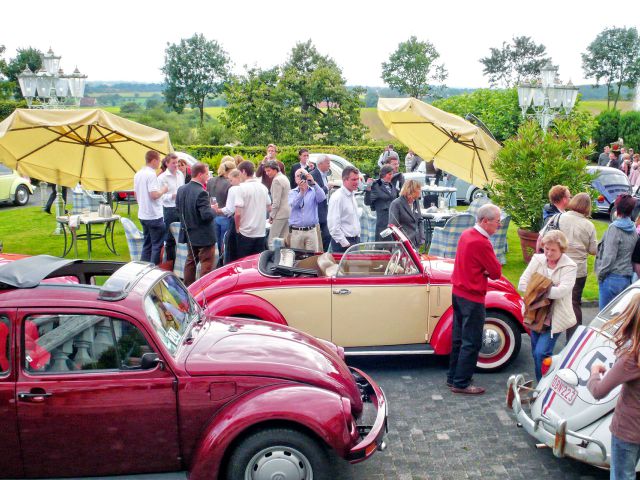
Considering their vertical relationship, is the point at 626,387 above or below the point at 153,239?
above

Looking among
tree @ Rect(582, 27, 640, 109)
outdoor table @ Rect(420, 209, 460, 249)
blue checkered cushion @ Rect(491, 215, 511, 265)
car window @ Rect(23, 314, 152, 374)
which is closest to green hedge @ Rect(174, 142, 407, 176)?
outdoor table @ Rect(420, 209, 460, 249)

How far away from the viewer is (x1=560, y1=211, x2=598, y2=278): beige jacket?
7195mm

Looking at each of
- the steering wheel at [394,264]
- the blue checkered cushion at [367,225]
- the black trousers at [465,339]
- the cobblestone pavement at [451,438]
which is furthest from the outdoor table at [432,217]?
the black trousers at [465,339]

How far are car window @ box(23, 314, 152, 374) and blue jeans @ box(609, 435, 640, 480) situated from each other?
9.72ft

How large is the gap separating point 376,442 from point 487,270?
2230mm

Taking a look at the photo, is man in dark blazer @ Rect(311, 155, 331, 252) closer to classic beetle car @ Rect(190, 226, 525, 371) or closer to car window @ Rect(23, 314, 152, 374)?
classic beetle car @ Rect(190, 226, 525, 371)

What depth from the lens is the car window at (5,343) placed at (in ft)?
13.8

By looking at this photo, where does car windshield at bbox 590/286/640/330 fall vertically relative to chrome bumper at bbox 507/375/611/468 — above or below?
above

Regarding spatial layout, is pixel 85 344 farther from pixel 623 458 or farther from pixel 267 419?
pixel 623 458

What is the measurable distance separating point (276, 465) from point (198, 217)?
540cm

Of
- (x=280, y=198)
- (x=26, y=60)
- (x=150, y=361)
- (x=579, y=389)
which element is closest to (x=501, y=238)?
(x=280, y=198)

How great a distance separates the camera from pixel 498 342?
7.04 meters

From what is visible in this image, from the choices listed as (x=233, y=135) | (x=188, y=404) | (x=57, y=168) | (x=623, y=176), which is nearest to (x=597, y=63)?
(x=233, y=135)

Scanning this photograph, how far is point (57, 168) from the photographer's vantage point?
11781mm
